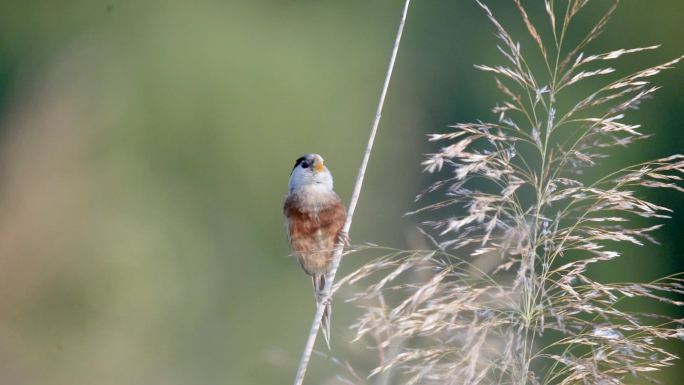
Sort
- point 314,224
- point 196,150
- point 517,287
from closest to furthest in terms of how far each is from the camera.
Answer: point 517,287, point 314,224, point 196,150

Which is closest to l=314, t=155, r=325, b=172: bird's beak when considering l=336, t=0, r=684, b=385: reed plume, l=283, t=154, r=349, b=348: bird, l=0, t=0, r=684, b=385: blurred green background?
l=283, t=154, r=349, b=348: bird

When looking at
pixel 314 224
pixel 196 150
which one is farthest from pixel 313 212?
pixel 196 150

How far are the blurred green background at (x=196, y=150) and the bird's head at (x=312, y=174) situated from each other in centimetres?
334

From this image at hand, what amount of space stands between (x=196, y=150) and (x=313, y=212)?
486 cm

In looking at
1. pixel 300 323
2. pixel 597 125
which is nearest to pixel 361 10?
pixel 300 323

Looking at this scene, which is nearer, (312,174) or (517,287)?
(517,287)

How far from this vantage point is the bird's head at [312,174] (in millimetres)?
3434

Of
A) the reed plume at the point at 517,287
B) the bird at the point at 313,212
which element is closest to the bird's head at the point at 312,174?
the bird at the point at 313,212

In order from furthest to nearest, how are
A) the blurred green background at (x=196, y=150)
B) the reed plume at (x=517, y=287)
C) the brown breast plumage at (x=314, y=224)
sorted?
the blurred green background at (x=196, y=150)
the brown breast plumage at (x=314, y=224)
the reed plume at (x=517, y=287)

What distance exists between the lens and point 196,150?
319 inches

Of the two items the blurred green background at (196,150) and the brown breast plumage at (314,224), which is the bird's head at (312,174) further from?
the blurred green background at (196,150)

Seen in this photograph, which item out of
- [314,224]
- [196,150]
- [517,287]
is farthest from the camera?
[196,150]

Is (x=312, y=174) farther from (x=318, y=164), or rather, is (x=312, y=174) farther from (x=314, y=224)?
(x=314, y=224)

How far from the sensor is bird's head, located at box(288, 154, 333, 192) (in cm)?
343
